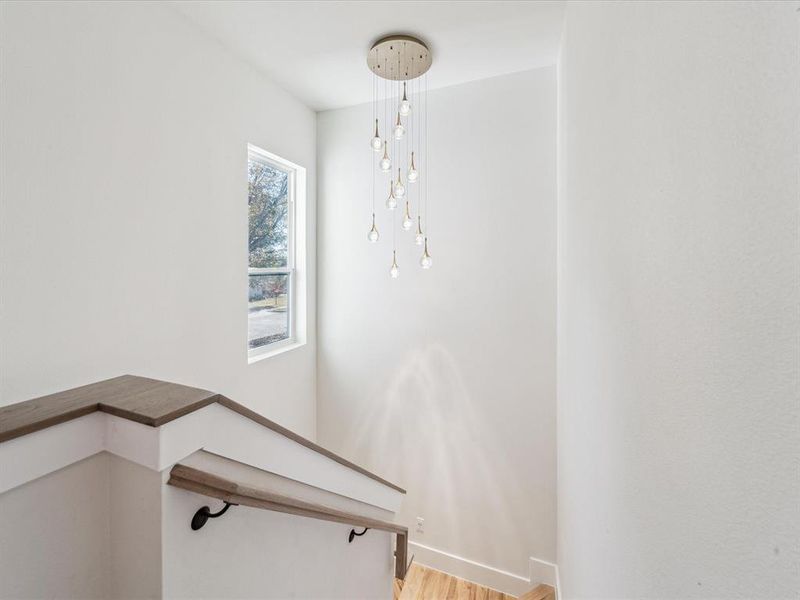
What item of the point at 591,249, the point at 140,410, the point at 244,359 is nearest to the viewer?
the point at 140,410

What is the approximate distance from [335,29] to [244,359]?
202 cm

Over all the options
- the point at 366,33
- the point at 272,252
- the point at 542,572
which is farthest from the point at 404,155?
the point at 542,572

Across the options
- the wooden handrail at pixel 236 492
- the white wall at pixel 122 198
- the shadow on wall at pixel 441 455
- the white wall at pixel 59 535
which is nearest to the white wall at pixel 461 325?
the shadow on wall at pixel 441 455

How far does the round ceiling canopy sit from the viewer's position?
2.14 meters

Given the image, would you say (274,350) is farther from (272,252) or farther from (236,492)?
(236,492)

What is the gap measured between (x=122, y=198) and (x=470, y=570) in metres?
3.09

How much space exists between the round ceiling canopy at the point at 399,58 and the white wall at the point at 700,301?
1371 mm

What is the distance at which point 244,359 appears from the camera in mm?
2426

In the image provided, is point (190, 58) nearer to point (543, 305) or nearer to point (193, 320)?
point (193, 320)

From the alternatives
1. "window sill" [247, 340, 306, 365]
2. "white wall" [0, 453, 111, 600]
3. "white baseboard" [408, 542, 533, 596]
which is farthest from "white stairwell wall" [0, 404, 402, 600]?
"white baseboard" [408, 542, 533, 596]

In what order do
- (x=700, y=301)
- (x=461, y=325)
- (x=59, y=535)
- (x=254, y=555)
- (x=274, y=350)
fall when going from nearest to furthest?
(x=700, y=301) → (x=59, y=535) → (x=254, y=555) → (x=461, y=325) → (x=274, y=350)

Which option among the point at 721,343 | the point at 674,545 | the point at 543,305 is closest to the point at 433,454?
the point at 543,305

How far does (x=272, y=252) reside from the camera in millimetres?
2828

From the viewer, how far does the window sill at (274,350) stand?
8.41 ft
